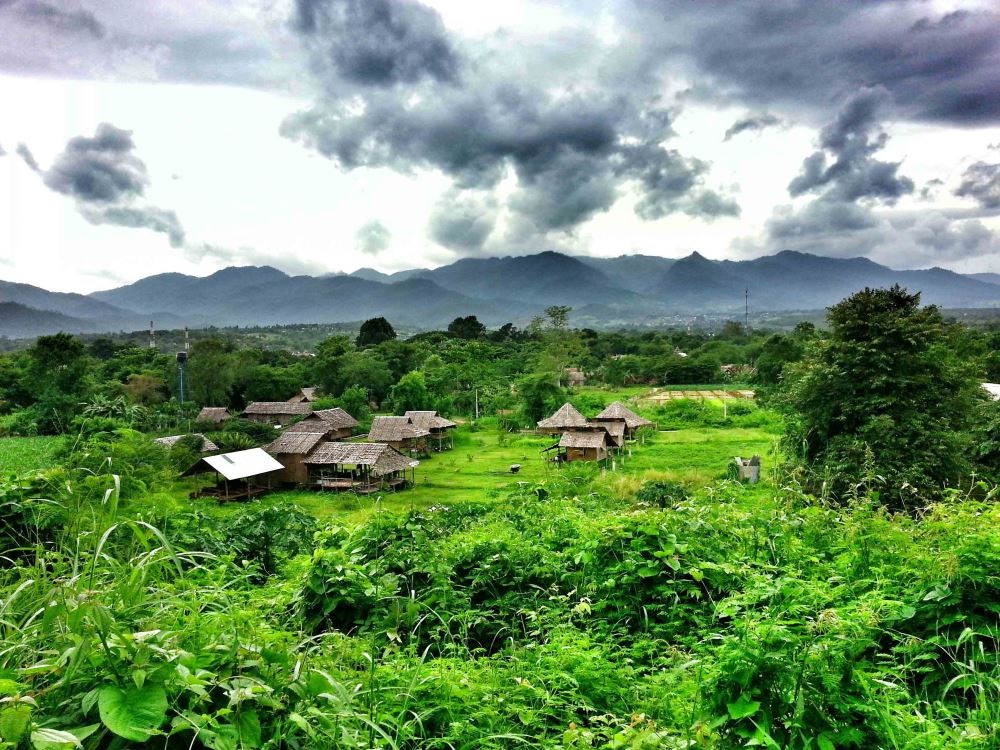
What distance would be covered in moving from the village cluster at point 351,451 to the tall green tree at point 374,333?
35052 mm

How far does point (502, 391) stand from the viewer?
47.4m

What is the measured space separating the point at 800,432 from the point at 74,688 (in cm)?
1691

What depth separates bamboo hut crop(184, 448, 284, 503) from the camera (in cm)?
2200

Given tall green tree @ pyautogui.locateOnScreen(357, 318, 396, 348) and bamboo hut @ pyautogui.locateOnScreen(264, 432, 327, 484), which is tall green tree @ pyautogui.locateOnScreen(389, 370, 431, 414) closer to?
bamboo hut @ pyautogui.locateOnScreen(264, 432, 327, 484)

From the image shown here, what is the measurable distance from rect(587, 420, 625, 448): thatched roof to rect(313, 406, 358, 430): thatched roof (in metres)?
14.7

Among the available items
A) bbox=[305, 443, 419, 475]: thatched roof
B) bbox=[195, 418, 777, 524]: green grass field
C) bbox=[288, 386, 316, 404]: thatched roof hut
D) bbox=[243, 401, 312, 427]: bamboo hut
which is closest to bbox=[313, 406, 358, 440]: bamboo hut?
bbox=[243, 401, 312, 427]: bamboo hut

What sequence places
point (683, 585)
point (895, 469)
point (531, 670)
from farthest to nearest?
point (895, 469), point (683, 585), point (531, 670)

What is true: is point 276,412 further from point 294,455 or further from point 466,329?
point 466,329

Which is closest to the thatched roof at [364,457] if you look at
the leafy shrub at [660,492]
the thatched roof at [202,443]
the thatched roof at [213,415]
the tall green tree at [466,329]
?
the thatched roof at [202,443]

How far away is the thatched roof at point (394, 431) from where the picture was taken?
30.9 meters

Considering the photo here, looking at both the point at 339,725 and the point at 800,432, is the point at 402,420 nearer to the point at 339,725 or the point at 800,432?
the point at 800,432

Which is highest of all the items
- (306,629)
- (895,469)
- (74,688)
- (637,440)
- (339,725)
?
(74,688)

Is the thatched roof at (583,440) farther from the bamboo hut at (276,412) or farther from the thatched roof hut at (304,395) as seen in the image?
the thatched roof hut at (304,395)

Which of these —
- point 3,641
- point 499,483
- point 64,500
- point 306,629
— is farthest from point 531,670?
point 499,483
